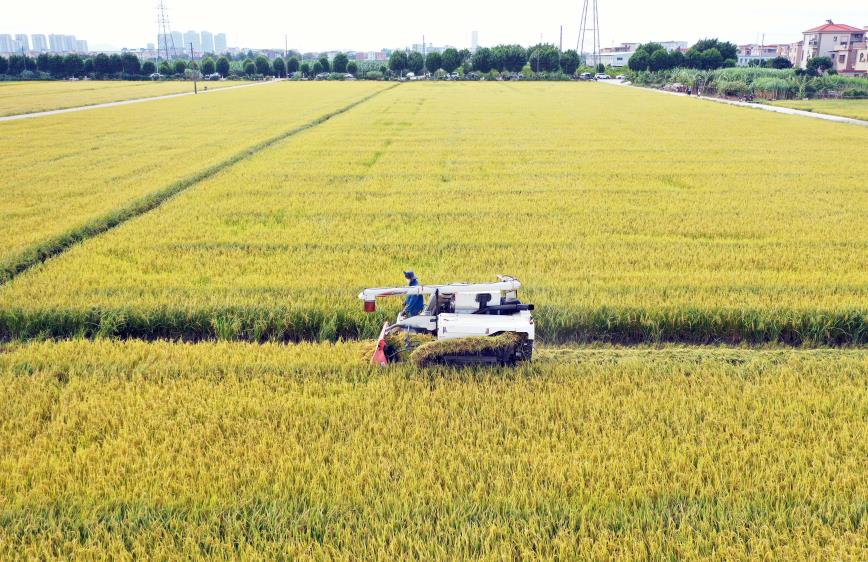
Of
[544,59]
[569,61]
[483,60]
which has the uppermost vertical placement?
[483,60]

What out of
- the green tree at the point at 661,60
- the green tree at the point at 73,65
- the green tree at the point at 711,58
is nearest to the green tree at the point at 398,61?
the green tree at the point at 661,60

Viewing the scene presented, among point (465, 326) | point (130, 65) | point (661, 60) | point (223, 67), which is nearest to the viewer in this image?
point (465, 326)

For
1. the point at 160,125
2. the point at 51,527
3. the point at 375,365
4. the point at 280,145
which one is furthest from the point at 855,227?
the point at 160,125

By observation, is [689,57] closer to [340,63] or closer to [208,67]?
[340,63]

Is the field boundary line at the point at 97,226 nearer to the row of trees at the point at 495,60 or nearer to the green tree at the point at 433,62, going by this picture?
the row of trees at the point at 495,60

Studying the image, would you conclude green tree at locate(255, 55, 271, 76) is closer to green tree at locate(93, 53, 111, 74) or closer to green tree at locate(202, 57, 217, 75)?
green tree at locate(202, 57, 217, 75)

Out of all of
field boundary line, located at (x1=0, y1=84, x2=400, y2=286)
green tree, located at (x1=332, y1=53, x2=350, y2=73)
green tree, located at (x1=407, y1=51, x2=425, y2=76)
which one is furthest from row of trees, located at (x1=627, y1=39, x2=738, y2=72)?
field boundary line, located at (x1=0, y1=84, x2=400, y2=286)

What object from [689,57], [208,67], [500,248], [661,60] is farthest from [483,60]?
[500,248]
